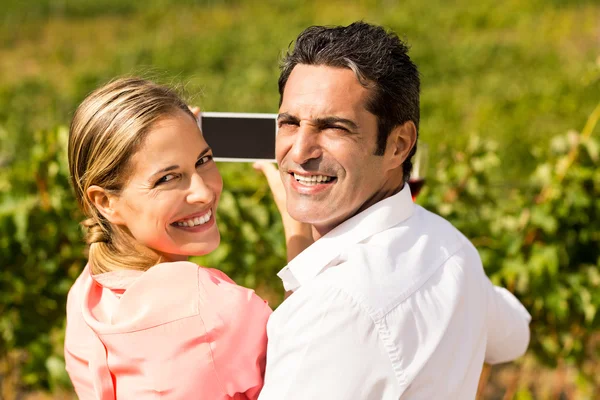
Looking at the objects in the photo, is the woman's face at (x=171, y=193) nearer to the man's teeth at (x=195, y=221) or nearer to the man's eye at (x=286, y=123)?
the man's teeth at (x=195, y=221)

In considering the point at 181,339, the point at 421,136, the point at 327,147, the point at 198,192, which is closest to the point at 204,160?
the point at 198,192

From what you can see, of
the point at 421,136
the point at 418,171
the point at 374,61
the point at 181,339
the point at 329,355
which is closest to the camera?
the point at 329,355

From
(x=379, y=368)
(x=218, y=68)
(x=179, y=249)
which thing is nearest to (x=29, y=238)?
(x=179, y=249)

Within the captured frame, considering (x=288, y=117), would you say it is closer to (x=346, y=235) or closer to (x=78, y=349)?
(x=346, y=235)

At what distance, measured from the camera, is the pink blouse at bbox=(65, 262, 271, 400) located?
1.71 m

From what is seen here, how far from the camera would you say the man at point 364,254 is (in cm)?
162

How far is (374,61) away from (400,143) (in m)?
0.27

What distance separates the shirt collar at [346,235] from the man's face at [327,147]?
6cm

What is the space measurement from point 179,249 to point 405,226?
0.62 metres

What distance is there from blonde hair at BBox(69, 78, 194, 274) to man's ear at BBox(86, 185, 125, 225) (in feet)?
0.06

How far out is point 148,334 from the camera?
1.73 metres

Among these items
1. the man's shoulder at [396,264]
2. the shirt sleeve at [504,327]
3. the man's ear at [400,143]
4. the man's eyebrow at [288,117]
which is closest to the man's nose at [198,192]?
the man's eyebrow at [288,117]

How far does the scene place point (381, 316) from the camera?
1.64 m

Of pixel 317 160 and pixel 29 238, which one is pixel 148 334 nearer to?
pixel 317 160
